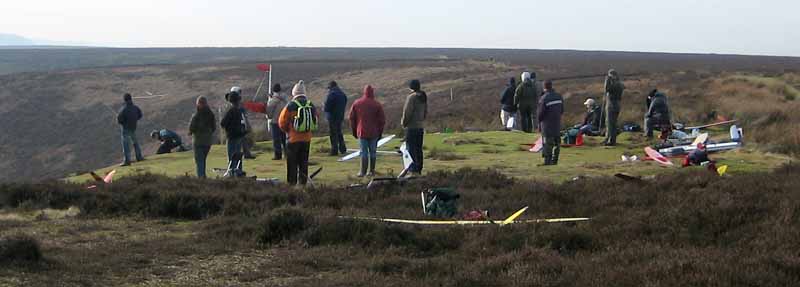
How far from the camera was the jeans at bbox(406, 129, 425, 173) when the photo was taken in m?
16.5

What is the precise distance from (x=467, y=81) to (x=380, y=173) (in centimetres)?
4974

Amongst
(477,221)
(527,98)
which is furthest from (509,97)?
(477,221)

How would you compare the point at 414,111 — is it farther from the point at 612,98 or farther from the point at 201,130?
the point at 612,98

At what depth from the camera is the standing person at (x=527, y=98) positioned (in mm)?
23234

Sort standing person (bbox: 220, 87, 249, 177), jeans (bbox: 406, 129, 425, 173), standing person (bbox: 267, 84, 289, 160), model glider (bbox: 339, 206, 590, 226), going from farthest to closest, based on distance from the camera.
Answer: standing person (bbox: 267, 84, 289, 160)
standing person (bbox: 220, 87, 249, 177)
jeans (bbox: 406, 129, 425, 173)
model glider (bbox: 339, 206, 590, 226)

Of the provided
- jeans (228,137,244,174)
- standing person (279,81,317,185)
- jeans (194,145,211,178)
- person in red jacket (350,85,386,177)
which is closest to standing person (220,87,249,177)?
jeans (228,137,244,174)

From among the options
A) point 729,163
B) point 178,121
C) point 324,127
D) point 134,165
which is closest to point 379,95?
point 178,121

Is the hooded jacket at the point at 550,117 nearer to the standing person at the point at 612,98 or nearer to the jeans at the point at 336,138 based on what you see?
the standing person at the point at 612,98

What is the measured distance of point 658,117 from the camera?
73.2ft

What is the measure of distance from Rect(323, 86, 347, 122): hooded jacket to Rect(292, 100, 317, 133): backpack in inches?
180

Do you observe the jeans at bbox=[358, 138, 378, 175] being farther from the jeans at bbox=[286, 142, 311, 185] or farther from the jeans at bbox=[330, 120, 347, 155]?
the jeans at bbox=[330, 120, 347, 155]

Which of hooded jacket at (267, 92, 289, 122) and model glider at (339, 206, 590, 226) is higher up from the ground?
hooded jacket at (267, 92, 289, 122)

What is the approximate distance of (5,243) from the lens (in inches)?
366

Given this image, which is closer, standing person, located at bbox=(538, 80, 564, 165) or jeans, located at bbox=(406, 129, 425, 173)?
jeans, located at bbox=(406, 129, 425, 173)
